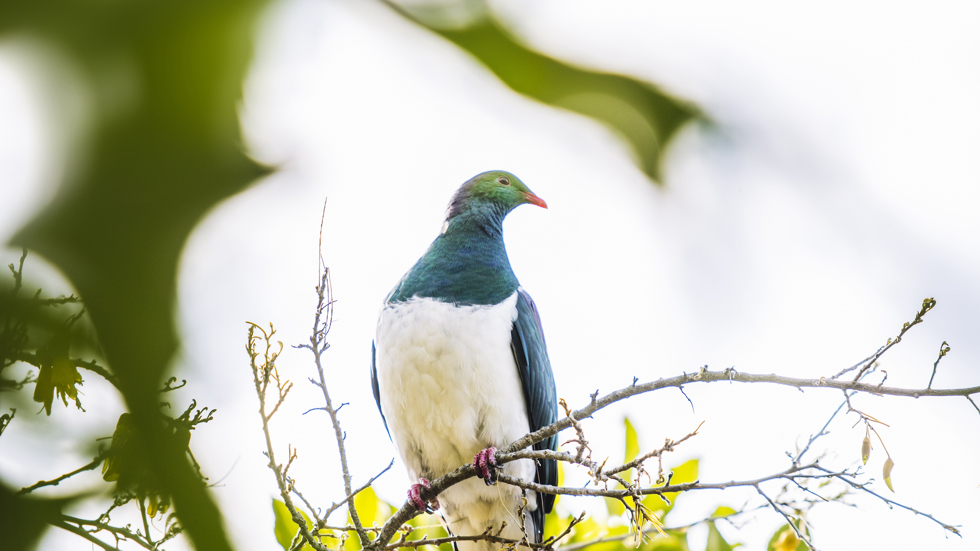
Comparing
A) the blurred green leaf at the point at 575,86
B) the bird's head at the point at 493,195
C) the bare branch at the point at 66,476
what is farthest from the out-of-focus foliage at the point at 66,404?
the bird's head at the point at 493,195

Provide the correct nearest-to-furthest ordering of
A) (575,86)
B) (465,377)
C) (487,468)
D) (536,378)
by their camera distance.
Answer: (575,86)
(487,468)
(465,377)
(536,378)

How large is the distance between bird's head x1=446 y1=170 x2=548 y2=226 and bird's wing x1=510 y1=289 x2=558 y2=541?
0.73 meters

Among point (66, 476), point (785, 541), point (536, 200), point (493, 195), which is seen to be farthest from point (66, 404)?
point (536, 200)

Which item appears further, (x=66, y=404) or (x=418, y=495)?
(x=418, y=495)

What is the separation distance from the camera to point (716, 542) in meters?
3.35

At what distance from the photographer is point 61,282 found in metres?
0.40

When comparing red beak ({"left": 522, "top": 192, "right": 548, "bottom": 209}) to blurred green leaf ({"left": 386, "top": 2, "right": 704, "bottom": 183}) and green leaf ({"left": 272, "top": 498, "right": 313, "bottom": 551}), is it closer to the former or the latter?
green leaf ({"left": 272, "top": 498, "right": 313, "bottom": 551})

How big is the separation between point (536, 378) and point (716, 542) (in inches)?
41.3

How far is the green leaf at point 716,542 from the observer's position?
3.34 m

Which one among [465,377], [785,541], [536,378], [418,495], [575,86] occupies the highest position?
[536,378]

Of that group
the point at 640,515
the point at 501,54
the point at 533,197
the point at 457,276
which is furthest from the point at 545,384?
the point at 501,54

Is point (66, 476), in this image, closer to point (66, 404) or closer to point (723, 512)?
point (66, 404)

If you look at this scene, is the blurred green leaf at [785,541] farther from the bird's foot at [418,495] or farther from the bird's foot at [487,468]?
the bird's foot at [418,495]

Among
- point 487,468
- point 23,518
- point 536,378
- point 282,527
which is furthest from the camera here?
point 536,378
